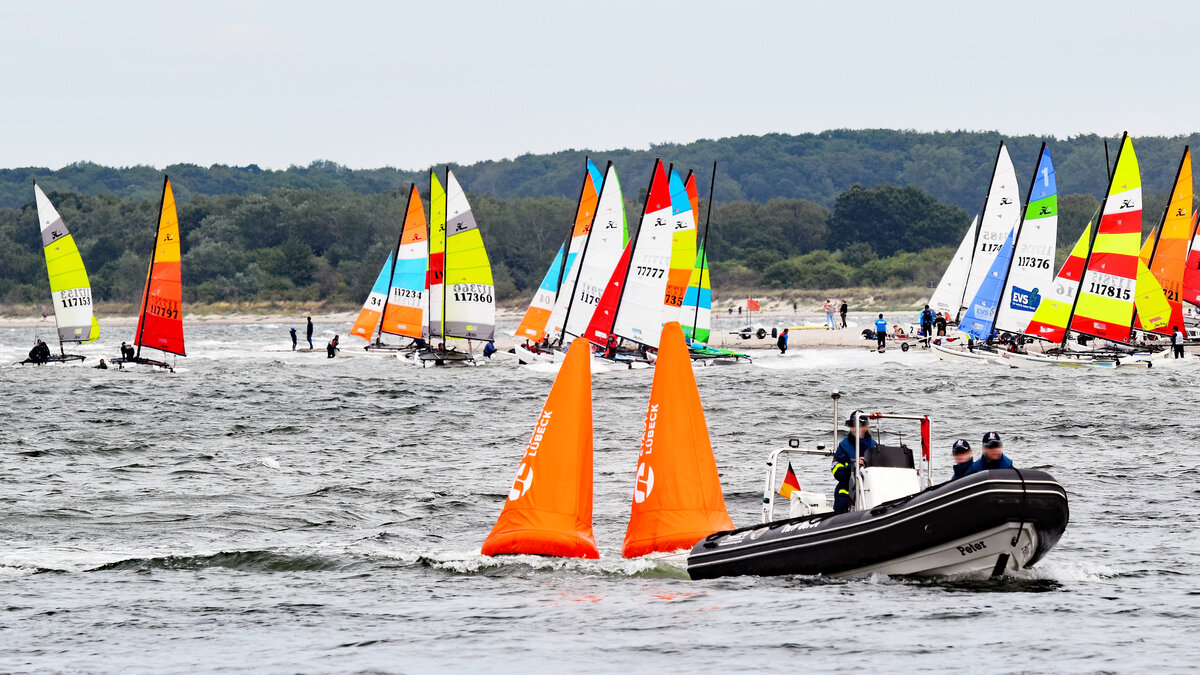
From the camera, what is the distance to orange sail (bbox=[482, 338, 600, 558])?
13.2 meters

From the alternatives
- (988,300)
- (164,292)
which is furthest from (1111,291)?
(164,292)

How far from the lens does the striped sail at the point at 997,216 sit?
43312 millimetres

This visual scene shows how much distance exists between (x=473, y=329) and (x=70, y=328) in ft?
43.0

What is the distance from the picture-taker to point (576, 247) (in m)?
43.2

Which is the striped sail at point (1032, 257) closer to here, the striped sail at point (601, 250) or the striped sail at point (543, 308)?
the striped sail at point (601, 250)

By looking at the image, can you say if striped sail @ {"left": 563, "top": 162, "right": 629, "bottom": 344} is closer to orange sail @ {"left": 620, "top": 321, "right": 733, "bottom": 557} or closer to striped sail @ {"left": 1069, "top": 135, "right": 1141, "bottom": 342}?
striped sail @ {"left": 1069, "top": 135, "right": 1141, "bottom": 342}

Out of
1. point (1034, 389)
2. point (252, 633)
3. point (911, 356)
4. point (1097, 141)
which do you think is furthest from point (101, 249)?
point (1097, 141)

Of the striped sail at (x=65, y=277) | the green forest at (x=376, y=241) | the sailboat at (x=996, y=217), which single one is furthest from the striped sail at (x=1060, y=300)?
the green forest at (x=376, y=241)

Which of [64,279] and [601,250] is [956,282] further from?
[64,279]

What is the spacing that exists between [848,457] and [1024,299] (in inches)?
1129

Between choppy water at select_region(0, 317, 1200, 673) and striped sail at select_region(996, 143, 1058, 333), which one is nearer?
choppy water at select_region(0, 317, 1200, 673)

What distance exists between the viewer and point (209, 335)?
3086 inches

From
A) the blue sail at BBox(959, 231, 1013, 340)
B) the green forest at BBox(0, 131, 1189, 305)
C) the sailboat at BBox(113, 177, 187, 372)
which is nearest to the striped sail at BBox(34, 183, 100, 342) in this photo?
the sailboat at BBox(113, 177, 187, 372)

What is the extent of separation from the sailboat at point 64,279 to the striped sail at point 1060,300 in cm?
2885
